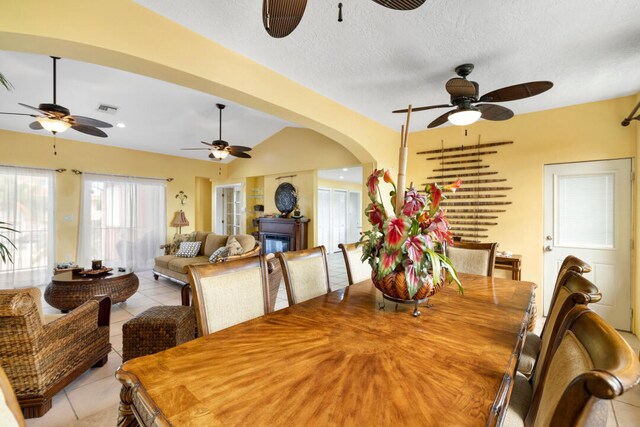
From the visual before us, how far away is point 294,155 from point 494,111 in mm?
4358

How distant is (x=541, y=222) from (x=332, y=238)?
Answer: 5.70 metres

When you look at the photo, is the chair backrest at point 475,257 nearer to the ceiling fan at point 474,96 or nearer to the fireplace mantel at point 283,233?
the ceiling fan at point 474,96

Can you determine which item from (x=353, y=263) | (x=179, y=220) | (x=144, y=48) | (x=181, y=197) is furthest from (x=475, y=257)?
(x=181, y=197)

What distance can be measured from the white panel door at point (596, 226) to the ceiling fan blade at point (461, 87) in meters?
2.16

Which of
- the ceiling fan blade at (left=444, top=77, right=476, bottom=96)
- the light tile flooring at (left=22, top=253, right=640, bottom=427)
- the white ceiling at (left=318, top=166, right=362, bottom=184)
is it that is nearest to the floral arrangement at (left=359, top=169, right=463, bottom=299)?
the ceiling fan blade at (left=444, top=77, right=476, bottom=96)

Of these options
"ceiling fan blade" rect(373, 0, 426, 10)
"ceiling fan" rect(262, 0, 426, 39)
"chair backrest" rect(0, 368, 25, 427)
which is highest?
"ceiling fan" rect(262, 0, 426, 39)

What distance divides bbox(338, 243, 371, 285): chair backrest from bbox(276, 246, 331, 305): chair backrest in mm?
229

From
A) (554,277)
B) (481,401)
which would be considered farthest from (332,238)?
(481,401)

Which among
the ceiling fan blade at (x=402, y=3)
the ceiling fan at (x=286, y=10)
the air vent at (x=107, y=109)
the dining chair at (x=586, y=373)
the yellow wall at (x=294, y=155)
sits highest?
the air vent at (x=107, y=109)

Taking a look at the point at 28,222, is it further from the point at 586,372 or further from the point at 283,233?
the point at 586,372

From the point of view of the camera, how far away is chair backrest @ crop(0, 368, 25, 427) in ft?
1.99

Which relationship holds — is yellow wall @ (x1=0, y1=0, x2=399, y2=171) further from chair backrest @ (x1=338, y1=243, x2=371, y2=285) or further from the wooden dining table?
the wooden dining table

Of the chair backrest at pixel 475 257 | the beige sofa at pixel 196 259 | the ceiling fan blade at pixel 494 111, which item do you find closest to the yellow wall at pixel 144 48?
the ceiling fan blade at pixel 494 111

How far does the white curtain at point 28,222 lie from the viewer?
4828 mm
